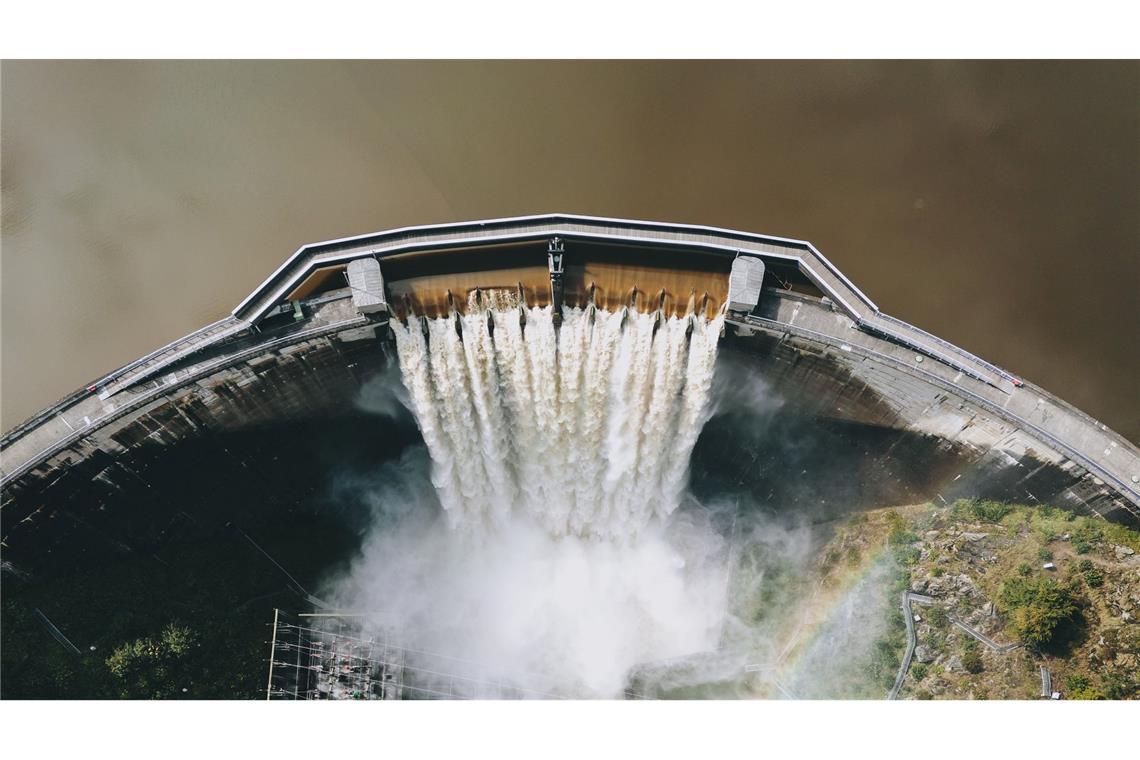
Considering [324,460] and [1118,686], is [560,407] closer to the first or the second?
[324,460]

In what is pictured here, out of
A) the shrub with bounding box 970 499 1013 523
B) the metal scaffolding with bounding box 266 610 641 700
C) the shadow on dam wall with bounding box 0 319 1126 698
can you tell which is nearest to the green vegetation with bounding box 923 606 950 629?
the shrub with bounding box 970 499 1013 523

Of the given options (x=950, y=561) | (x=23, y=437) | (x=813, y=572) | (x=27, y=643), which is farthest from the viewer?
(x=813, y=572)

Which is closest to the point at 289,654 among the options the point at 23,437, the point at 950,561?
the point at 23,437

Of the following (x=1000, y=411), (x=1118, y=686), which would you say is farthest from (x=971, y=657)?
(x=1000, y=411)

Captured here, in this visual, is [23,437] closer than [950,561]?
Yes

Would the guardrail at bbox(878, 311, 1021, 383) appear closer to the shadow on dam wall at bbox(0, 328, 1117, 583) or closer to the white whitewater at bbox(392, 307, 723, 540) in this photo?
the shadow on dam wall at bbox(0, 328, 1117, 583)

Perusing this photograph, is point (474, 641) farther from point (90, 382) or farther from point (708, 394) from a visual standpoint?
point (90, 382)
